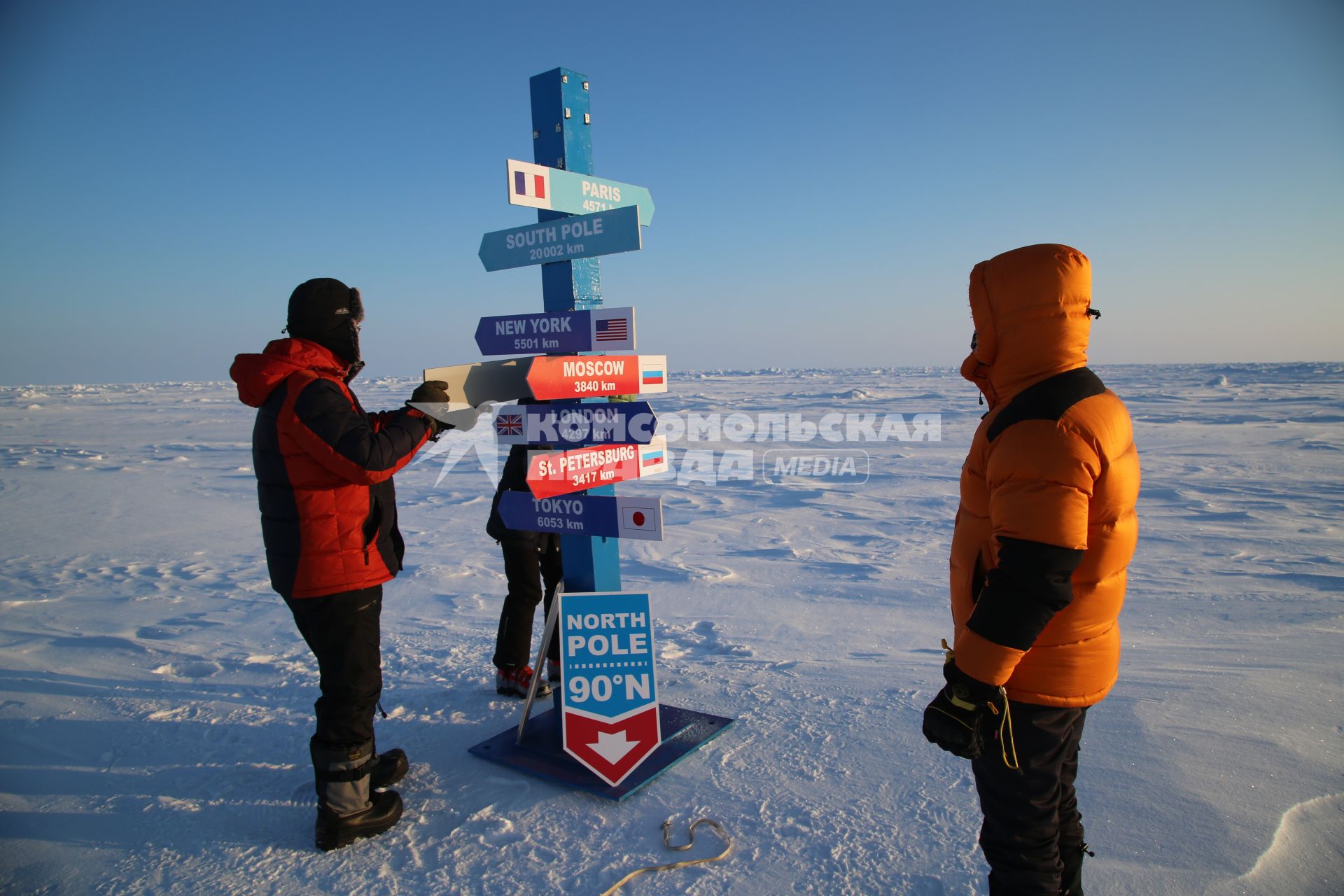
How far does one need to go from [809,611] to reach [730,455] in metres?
9.38

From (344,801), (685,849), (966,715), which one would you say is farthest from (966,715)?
(344,801)

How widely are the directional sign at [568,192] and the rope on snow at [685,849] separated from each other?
2519 mm

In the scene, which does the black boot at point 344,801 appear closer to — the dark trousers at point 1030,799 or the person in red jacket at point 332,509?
the person in red jacket at point 332,509

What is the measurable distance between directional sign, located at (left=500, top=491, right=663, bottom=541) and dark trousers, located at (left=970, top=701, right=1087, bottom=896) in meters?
1.58

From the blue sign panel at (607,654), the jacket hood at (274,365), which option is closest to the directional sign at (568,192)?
the jacket hood at (274,365)

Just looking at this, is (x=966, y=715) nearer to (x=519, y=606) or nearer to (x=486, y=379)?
(x=486, y=379)

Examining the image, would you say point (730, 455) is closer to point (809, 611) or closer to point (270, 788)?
point (809, 611)

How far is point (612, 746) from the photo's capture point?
3.06m

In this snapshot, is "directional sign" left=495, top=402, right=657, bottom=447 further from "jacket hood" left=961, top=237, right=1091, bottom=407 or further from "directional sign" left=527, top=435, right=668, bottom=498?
"jacket hood" left=961, top=237, right=1091, bottom=407

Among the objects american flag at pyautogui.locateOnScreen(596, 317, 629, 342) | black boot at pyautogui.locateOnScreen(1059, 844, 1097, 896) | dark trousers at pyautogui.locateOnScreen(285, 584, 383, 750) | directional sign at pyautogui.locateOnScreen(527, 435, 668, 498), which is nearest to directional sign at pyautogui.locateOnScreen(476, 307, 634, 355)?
american flag at pyautogui.locateOnScreen(596, 317, 629, 342)

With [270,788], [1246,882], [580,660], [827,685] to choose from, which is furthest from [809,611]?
[270,788]

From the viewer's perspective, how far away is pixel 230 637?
493 centimetres

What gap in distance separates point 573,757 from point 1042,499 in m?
2.26

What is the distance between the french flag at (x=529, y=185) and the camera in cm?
315
